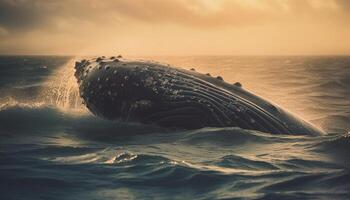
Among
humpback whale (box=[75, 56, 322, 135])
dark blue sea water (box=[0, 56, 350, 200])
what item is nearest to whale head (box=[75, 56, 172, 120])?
humpback whale (box=[75, 56, 322, 135])

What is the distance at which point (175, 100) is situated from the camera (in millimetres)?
8250

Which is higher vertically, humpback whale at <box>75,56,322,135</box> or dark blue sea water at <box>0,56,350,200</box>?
humpback whale at <box>75,56,322,135</box>

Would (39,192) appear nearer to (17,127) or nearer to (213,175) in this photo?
(213,175)

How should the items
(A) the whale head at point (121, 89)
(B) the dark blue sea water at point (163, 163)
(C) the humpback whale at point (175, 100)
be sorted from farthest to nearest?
1. (A) the whale head at point (121, 89)
2. (C) the humpback whale at point (175, 100)
3. (B) the dark blue sea water at point (163, 163)

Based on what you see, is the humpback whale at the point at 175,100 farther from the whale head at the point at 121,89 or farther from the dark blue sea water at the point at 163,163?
the dark blue sea water at the point at 163,163

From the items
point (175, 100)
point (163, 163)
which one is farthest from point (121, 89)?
point (163, 163)

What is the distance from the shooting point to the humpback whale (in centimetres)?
824

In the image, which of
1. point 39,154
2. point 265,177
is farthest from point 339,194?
point 39,154

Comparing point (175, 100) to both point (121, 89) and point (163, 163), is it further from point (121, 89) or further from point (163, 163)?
point (163, 163)

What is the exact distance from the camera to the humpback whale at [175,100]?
27.0ft

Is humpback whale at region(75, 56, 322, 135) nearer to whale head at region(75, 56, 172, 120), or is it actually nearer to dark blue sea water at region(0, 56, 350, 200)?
whale head at region(75, 56, 172, 120)

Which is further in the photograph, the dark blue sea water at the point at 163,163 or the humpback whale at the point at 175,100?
the humpback whale at the point at 175,100

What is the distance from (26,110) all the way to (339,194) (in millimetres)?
8556

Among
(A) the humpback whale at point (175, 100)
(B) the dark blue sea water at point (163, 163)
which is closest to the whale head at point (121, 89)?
(A) the humpback whale at point (175, 100)
